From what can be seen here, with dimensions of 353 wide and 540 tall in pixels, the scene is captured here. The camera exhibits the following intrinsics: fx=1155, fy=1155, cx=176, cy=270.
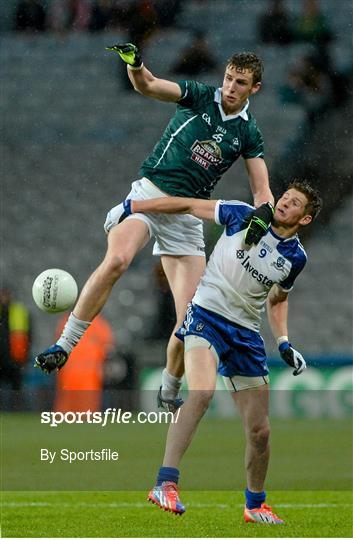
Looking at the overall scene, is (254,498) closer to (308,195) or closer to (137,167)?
(308,195)

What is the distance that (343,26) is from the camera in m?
14.3

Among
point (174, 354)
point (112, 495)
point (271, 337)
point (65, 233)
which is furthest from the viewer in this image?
point (65, 233)

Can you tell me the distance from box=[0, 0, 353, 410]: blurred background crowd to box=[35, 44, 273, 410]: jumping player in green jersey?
6.52 meters

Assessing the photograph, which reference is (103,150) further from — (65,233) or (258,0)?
(258,0)

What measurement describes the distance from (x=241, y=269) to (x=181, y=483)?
3222mm

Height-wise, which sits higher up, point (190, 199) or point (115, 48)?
point (115, 48)

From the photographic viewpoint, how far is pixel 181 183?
603 cm

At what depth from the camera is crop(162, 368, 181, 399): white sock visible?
6227 millimetres

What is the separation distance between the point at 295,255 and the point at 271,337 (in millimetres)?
7102

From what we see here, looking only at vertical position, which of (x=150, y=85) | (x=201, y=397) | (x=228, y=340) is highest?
(x=150, y=85)

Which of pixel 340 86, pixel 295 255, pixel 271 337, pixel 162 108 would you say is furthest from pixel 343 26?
pixel 295 255

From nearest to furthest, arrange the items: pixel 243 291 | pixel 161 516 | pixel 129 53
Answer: pixel 129 53
pixel 243 291
pixel 161 516

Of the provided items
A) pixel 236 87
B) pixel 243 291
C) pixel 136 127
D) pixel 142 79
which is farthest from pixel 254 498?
pixel 136 127

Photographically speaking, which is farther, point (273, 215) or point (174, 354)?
point (174, 354)
